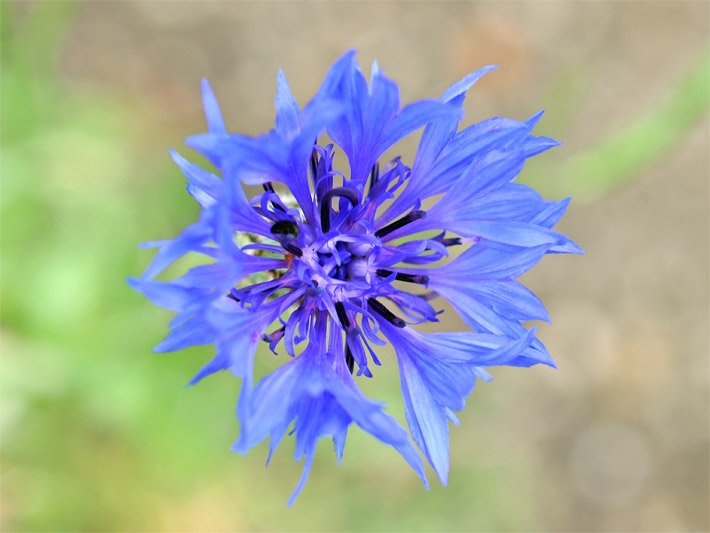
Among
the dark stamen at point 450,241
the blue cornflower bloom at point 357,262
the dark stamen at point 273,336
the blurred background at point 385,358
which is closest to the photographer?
the blue cornflower bloom at point 357,262

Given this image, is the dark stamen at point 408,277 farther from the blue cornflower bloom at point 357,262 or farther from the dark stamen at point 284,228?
the dark stamen at point 284,228

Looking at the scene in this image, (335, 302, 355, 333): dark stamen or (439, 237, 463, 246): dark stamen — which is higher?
(439, 237, 463, 246): dark stamen

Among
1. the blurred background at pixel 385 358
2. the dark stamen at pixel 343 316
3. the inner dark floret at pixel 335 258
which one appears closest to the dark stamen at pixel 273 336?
the inner dark floret at pixel 335 258

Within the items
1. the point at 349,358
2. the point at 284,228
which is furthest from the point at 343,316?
the point at 284,228

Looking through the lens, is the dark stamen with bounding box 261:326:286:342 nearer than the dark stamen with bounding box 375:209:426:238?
Yes

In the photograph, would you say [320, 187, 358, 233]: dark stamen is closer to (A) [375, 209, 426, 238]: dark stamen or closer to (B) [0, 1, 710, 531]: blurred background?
(A) [375, 209, 426, 238]: dark stamen

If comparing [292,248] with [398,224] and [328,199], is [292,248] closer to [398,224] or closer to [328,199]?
[328,199]

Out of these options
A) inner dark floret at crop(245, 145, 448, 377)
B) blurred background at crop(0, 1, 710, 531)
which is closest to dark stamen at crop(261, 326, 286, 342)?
inner dark floret at crop(245, 145, 448, 377)

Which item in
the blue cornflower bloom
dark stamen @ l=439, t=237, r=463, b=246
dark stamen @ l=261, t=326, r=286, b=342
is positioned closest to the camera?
the blue cornflower bloom
